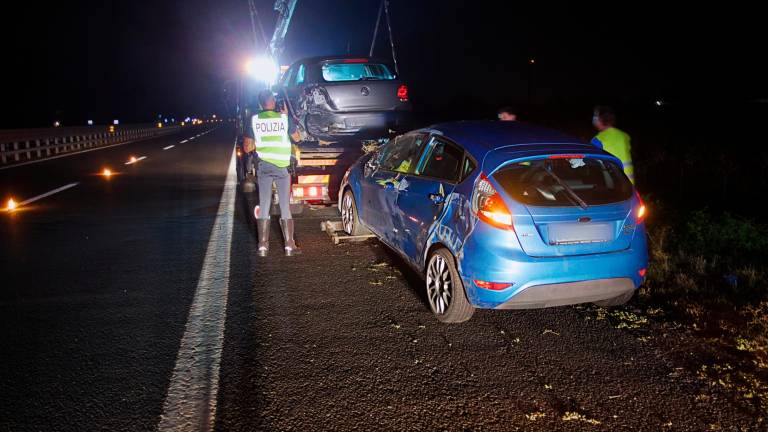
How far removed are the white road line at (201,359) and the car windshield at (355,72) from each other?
415cm

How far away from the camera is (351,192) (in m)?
6.66

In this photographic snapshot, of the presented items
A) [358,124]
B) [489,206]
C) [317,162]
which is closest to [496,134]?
[489,206]

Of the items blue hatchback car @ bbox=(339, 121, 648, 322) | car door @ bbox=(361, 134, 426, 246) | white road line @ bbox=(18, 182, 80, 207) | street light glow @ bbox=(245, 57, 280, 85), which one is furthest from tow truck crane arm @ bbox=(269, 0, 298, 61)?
blue hatchback car @ bbox=(339, 121, 648, 322)

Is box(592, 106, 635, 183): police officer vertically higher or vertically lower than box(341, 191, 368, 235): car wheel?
higher

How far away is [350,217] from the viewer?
22.1 feet

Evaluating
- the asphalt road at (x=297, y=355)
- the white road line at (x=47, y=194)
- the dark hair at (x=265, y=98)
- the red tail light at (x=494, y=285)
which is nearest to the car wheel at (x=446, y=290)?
the asphalt road at (x=297, y=355)

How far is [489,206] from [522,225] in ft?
0.85

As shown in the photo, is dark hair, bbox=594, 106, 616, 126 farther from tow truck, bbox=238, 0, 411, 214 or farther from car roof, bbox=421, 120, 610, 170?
tow truck, bbox=238, 0, 411, 214

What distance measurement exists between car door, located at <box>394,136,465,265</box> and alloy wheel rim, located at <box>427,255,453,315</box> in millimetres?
218

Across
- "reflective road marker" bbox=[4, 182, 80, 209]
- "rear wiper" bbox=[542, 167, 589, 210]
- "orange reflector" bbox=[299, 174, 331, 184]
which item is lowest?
"reflective road marker" bbox=[4, 182, 80, 209]

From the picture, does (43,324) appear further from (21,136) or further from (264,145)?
(21,136)

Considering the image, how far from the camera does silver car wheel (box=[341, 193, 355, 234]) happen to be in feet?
21.7

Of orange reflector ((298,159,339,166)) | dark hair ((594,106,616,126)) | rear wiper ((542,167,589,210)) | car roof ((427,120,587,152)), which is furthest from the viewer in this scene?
orange reflector ((298,159,339,166))

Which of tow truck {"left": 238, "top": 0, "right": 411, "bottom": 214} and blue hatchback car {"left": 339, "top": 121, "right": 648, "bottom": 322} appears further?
tow truck {"left": 238, "top": 0, "right": 411, "bottom": 214}
